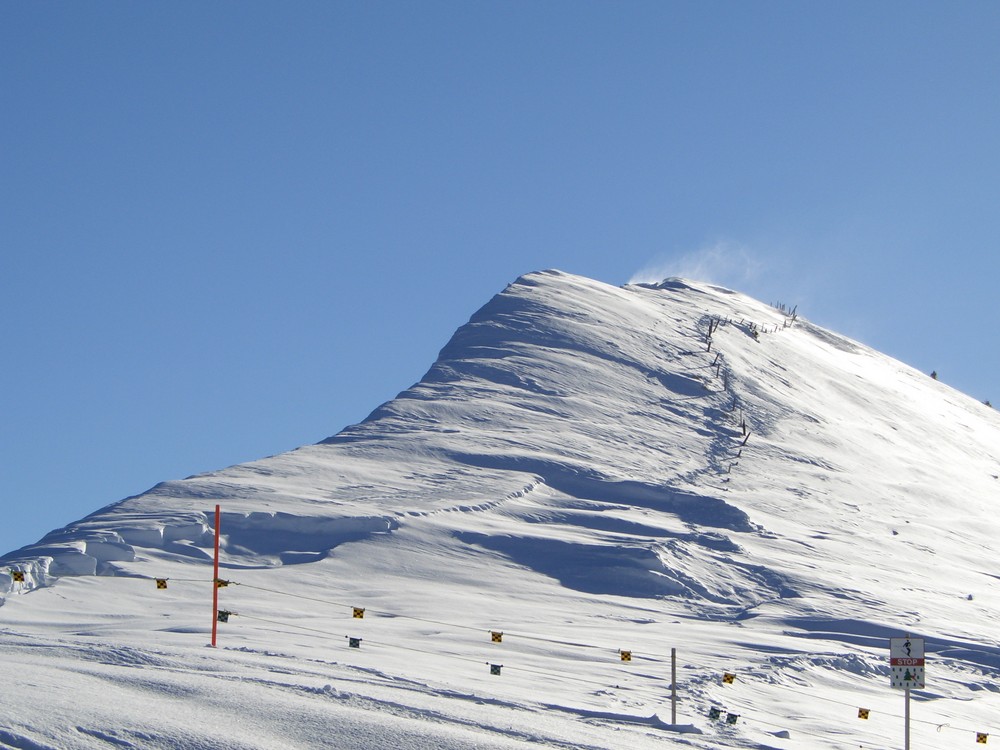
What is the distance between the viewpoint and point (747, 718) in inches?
819

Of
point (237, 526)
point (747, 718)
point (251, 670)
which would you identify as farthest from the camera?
point (237, 526)

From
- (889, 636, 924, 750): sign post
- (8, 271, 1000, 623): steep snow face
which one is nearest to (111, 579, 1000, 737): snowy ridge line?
(889, 636, 924, 750): sign post

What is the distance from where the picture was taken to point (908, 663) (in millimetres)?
18031

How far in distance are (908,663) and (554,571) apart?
1471 cm

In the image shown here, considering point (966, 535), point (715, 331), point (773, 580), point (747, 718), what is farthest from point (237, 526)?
point (715, 331)

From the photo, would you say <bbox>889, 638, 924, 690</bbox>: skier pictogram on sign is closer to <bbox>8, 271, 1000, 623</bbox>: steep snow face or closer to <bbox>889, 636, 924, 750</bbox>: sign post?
<bbox>889, 636, 924, 750</bbox>: sign post

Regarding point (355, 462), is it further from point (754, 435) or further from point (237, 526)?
point (754, 435)

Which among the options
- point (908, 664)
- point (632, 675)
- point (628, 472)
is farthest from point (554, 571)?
point (908, 664)

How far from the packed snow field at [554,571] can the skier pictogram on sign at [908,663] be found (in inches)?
78.1

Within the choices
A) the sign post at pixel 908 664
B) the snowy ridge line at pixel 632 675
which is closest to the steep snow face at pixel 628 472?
the snowy ridge line at pixel 632 675

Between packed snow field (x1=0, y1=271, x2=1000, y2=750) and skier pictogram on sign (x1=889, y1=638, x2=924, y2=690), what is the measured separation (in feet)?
6.51

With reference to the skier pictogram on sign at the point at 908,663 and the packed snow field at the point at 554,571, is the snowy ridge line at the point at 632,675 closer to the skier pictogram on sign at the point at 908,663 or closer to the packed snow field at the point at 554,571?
the packed snow field at the point at 554,571

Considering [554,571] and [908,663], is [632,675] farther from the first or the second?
[554,571]

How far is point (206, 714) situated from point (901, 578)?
25.2m
